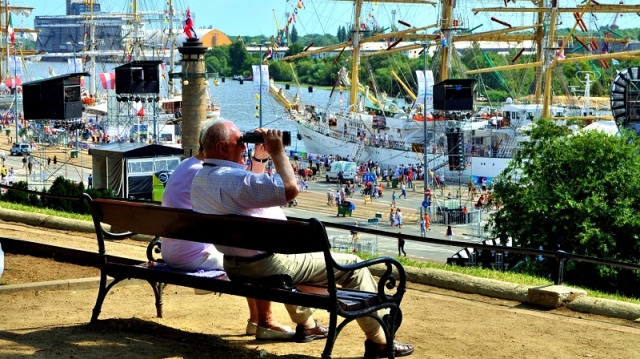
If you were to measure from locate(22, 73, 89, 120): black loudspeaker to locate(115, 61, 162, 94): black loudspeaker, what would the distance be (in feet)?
15.9

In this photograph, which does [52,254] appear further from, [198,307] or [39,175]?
[39,175]

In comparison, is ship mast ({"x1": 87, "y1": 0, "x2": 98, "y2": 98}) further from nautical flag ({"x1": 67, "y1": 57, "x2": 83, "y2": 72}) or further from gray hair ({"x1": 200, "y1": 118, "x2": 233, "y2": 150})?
gray hair ({"x1": 200, "y1": 118, "x2": 233, "y2": 150})

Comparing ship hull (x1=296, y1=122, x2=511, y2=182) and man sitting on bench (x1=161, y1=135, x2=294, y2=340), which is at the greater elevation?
man sitting on bench (x1=161, y1=135, x2=294, y2=340)

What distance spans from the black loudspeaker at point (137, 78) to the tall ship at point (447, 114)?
14.0 m

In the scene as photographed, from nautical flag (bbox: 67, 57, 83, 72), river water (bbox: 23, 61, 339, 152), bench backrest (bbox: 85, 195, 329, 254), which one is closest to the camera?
bench backrest (bbox: 85, 195, 329, 254)

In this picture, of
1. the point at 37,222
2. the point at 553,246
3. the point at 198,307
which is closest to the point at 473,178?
the point at 553,246

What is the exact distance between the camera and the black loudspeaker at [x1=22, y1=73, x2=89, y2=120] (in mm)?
31891

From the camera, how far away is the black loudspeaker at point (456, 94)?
43156 millimetres

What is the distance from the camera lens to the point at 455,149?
155 feet

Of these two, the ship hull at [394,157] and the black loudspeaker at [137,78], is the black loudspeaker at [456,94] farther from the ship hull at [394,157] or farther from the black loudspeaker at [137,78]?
the black loudspeaker at [137,78]

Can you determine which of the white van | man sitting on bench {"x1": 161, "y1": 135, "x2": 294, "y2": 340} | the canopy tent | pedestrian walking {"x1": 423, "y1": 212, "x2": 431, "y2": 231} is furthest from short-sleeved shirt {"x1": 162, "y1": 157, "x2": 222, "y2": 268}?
the white van

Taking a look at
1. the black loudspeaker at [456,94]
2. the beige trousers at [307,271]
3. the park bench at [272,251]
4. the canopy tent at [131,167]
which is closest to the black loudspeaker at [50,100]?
the canopy tent at [131,167]

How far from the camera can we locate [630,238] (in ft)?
62.8

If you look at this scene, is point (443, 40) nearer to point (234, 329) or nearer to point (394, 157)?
point (394, 157)
